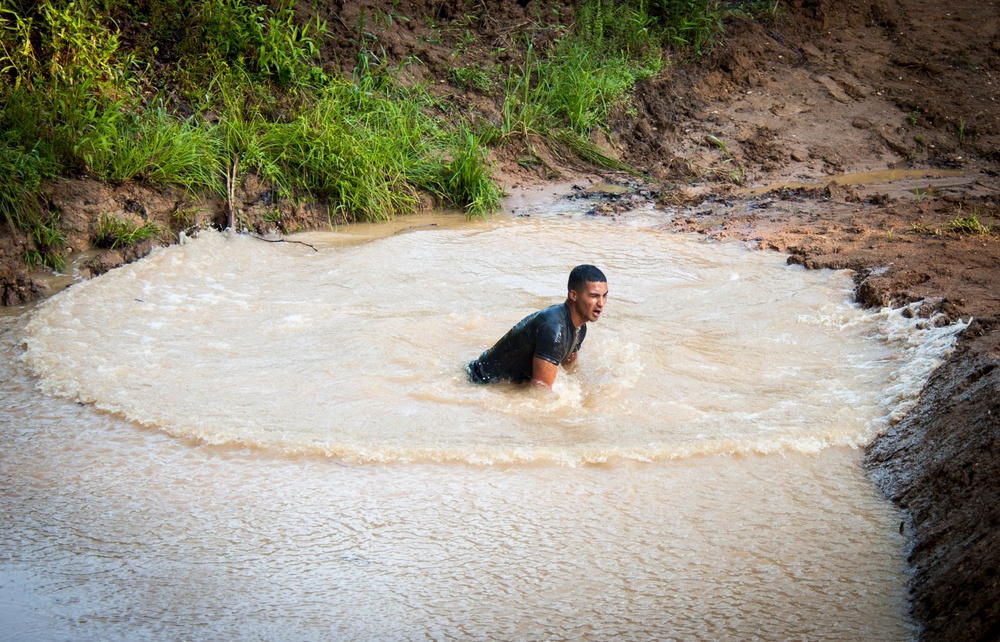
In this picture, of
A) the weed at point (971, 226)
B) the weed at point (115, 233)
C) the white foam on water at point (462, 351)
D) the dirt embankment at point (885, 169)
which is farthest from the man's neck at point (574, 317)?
the weed at point (115, 233)

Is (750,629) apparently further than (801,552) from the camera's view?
No

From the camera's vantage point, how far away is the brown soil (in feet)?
22.2

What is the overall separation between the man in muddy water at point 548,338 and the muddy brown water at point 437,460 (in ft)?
0.49

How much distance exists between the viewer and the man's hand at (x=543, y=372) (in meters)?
5.20

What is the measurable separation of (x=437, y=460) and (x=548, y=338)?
108 centimetres

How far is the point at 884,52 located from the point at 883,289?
21.3 feet

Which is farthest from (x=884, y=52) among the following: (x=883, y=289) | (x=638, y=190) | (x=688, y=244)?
(x=883, y=289)

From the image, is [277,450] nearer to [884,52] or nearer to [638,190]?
[638,190]

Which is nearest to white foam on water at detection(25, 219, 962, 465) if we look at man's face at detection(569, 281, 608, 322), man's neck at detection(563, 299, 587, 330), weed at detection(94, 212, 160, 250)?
weed at detection(94, 212, 160, 250)

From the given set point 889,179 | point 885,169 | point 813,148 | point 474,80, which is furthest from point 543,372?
point 885,169

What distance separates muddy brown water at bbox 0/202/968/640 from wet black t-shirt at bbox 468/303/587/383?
5.5 inches

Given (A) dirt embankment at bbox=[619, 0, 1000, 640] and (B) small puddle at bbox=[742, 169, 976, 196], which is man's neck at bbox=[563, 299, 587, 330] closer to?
(A) dirt embankment at bbox=[619, 0, 1000, 640]

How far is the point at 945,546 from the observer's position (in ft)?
11.5

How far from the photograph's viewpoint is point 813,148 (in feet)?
34.3
